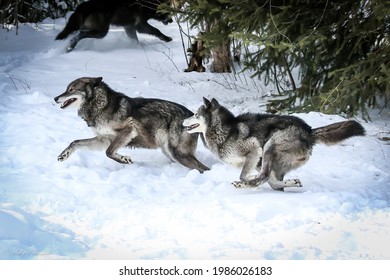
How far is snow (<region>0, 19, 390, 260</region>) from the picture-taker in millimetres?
3756

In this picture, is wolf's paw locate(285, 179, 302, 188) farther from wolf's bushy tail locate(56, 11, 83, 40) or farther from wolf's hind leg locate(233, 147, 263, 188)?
wolf's bushy tail locate(56, 11, 83, 40)

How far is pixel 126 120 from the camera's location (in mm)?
5121

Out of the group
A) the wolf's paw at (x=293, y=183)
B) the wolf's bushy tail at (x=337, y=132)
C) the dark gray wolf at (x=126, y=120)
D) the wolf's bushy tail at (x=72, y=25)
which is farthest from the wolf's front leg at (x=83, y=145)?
the wolf's bushy tail at (x=337, y=132)

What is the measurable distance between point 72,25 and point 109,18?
2.26 feet

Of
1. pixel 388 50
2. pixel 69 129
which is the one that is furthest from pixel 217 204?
pixel 388 50

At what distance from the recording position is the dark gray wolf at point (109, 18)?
5.51 meters

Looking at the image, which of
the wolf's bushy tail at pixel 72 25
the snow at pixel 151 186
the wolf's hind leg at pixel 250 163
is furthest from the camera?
the wolf's bushy tail at pixel 72 25

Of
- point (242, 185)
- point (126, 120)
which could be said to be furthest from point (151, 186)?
point (126, 120)

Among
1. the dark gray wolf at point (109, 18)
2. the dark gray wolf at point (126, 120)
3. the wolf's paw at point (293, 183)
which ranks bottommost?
the dark gray wolf at point (126, 120)

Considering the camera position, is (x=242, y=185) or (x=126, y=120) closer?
(x=242, y=185)

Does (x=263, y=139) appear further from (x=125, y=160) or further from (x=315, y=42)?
(x=315, y=42)

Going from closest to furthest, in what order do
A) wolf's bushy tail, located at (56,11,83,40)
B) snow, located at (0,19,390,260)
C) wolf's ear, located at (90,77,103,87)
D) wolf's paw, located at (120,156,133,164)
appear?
1. snow, located at (0,19,390,260)
2. wolf's paw, located at (120,156,133,164)
3. wolf's ear, located at (90,77,103,87)
4. wolf's bushy tail, located at (56,11,83,40)

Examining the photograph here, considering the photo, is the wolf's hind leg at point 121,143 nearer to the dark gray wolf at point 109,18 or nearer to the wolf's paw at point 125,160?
the wolf's paw at point 125,160

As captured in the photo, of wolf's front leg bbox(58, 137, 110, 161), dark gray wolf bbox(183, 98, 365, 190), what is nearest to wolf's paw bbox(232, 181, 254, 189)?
dark gray wolf bbox(183, 98, 365, 190)
